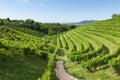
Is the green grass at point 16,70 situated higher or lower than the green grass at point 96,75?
higher

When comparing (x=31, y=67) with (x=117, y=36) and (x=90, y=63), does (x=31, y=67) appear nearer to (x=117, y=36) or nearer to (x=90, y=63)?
(x=90, y=63)

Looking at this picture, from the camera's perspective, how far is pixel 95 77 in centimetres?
4103

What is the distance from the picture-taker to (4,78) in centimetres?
3481

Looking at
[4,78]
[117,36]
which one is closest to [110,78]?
A: [4,78]

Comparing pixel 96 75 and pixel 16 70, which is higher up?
pixel 16 70

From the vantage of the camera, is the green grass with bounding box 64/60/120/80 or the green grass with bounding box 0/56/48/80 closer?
the green grass with bounding box 0/56/48/80

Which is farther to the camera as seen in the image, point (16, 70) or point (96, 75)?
point (96, 75)

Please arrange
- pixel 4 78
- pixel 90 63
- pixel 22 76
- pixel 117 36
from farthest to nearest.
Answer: pixel 117 36 → pixel 90 63 → pixel 22 76 → pixel 4 78

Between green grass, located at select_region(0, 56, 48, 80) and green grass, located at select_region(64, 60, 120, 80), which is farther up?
green grass, located at select_region(0, 56, 48, 80)

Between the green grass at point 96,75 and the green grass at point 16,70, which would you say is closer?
the green grass at point 16,70

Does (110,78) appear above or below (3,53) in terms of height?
below

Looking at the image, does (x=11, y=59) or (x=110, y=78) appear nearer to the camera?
(x=110, y=78)

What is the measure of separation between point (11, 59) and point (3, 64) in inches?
180

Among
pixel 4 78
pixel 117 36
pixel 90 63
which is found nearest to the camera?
pixel 4 78
